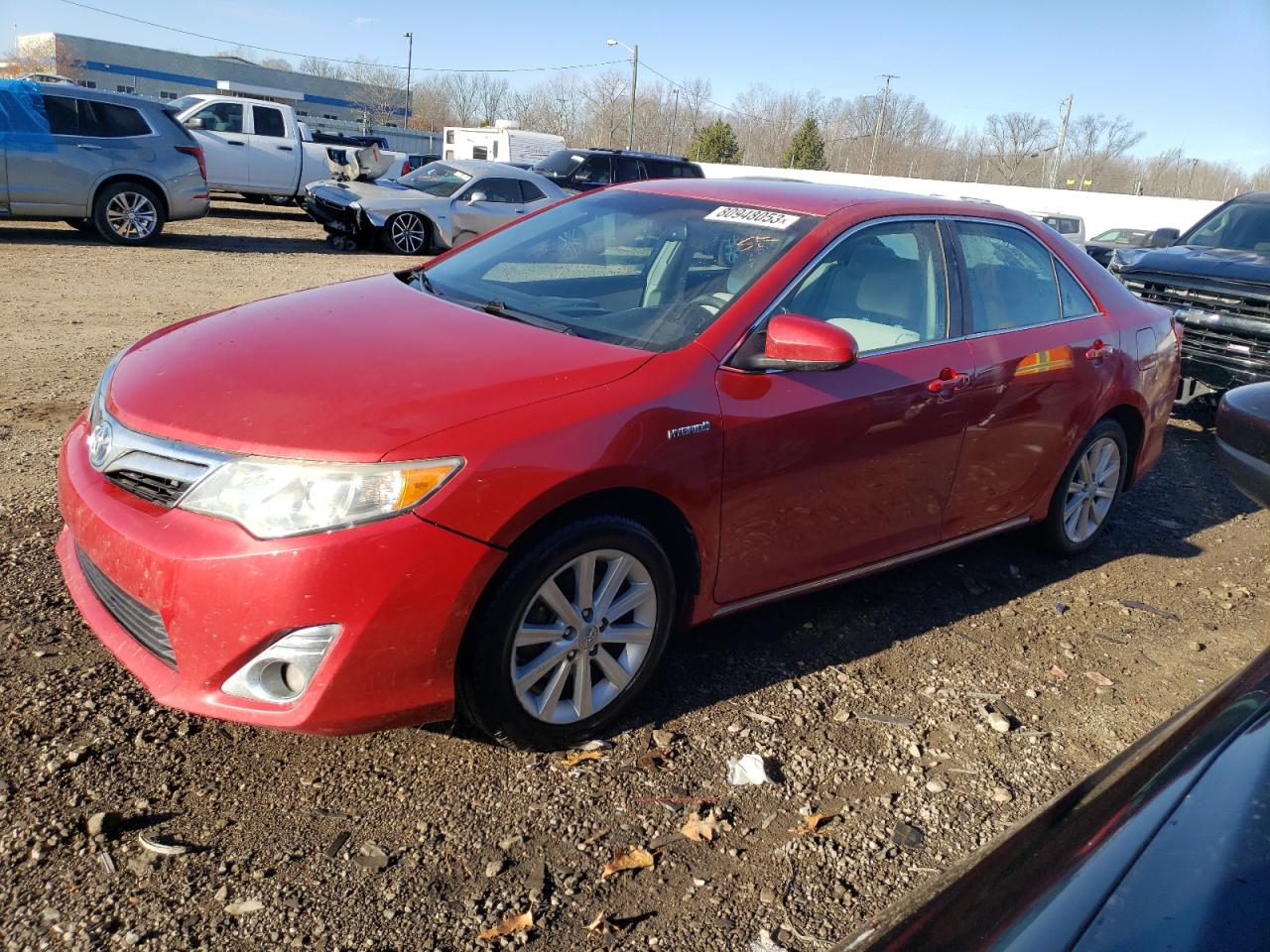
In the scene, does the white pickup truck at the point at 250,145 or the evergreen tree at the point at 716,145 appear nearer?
the white pickup truck at the point at 250,145

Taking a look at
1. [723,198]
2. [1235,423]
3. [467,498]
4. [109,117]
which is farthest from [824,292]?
[109,117]

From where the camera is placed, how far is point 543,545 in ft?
9.27

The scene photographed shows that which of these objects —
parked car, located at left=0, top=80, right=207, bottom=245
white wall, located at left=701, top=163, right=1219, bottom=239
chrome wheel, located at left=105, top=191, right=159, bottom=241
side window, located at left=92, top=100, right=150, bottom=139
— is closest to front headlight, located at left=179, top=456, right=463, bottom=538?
parked car, located at left=0, top=80, right=207, bottom=245

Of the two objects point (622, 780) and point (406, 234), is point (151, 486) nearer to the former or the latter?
point (622, 780)

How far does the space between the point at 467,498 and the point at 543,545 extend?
0.95ft

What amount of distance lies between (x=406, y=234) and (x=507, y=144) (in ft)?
78.6

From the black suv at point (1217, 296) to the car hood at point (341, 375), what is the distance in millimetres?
6438

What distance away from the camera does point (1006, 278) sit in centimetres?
443

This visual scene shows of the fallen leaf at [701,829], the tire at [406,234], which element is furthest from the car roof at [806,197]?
the tire at [406,234]

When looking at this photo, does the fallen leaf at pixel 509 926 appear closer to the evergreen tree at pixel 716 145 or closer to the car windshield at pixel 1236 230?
the car windshield at pixel 1236 230

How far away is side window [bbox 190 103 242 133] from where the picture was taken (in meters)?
18.5

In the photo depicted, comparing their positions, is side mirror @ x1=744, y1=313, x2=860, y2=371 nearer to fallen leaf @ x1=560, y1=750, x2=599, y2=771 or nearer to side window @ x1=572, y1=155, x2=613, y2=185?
fallen leaf @ x1=560, y1=750, x2=599, y2=771

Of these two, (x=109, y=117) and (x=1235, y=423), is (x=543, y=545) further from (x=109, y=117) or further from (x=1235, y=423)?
(x=109, y=117)

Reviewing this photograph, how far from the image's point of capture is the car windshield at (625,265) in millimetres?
3488
